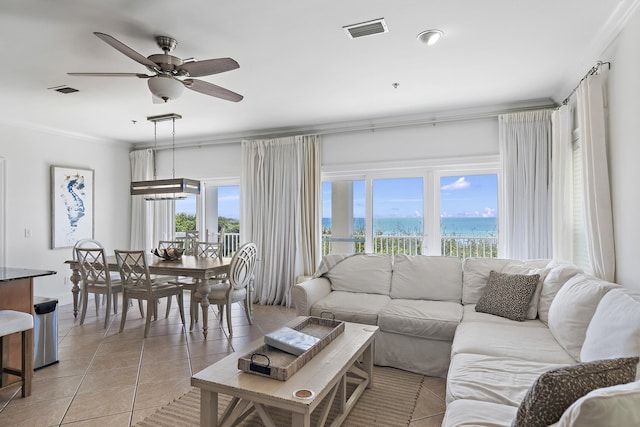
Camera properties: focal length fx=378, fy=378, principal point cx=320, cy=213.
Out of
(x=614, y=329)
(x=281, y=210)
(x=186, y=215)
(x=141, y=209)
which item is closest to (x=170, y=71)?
(x=281, y=210)

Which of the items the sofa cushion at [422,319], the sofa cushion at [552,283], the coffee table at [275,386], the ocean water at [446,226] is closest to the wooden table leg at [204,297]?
the coffee table at [275,386]

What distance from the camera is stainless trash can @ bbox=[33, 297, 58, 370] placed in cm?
306

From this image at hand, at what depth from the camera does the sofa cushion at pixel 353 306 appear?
325cm

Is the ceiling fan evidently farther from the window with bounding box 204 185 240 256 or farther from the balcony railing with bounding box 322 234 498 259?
the window with bounding box 204 185 240 256

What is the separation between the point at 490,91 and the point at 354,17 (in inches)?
82.7

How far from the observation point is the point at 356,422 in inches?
91.2

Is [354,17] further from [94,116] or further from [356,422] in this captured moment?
[94,116]

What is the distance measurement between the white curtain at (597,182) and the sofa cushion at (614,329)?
2.51 ft

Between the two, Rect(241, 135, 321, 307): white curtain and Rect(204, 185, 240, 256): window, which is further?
Rect(204, 185, 240, 256): window

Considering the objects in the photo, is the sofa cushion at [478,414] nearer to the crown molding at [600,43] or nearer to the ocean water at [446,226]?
the crown molding at [600,43]

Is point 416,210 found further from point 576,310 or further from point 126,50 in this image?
point 126,50

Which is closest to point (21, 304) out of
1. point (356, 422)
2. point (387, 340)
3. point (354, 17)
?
point (356, 422)

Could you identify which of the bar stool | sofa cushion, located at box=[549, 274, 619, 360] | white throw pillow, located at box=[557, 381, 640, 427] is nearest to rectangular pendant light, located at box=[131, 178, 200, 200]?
the bar stool

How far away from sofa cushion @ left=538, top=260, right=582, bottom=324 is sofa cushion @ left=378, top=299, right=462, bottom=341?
60cm
